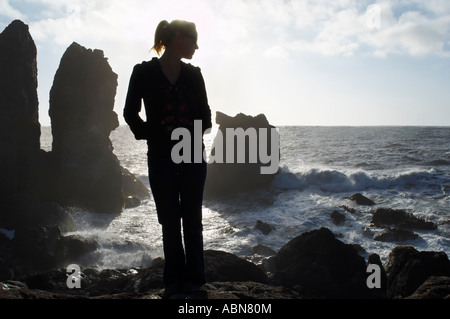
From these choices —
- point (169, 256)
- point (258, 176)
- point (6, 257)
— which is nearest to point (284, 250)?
point (169, 256)

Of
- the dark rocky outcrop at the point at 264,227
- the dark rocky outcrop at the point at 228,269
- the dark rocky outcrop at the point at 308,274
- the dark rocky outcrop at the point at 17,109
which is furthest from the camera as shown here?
the dark rocky outcrop at the point at 17,109

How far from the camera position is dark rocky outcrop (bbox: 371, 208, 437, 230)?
1800cm

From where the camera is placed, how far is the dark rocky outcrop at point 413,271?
6.88 m

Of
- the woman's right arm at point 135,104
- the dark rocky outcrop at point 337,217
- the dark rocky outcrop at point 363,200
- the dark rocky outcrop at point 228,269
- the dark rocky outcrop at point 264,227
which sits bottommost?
the dark rocky outcrop at point 264,227

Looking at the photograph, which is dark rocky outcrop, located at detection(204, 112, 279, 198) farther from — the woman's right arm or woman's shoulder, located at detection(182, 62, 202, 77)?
the woman's right arm

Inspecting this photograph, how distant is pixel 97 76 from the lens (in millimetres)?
25891

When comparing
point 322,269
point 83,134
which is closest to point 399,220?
point 322,269

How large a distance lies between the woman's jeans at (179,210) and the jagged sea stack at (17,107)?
58.3 ft

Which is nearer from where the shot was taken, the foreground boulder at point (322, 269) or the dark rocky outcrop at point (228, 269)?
the dark rocky outcrop at point (228, 269)

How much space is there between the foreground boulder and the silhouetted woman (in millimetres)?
4724

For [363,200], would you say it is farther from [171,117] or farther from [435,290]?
[171,117]

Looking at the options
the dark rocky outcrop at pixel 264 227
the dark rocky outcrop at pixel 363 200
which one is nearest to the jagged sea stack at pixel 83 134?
the dark rocky outcrop at pixel 264 227

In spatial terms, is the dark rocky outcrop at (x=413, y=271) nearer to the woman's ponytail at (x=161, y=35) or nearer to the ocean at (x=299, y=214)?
the woman's ponytail at (x=161, y=35)

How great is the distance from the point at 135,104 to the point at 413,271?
6.40 m
